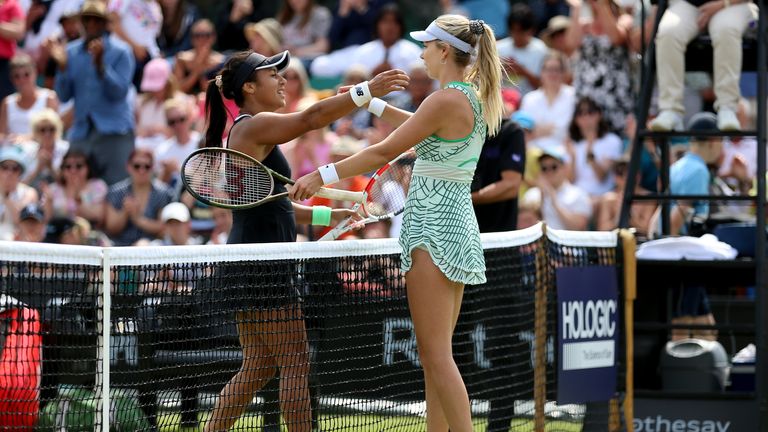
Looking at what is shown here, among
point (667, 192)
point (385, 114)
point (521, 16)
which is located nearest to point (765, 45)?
point (667, 192)

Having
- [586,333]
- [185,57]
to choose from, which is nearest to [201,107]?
[185,57]

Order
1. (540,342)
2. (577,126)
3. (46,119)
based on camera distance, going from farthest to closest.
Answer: (46,119), (577,126), (540,342)

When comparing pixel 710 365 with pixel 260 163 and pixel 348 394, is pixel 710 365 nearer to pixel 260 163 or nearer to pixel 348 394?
pixel 348 394

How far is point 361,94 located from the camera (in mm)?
5691

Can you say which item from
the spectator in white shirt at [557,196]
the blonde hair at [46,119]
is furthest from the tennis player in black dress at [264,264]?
the blonde hair at [46,119]

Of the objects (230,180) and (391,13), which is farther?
(391,13)

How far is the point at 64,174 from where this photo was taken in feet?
41.4

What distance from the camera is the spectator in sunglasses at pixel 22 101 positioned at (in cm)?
1350

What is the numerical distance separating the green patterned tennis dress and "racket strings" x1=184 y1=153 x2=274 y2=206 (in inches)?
25.2

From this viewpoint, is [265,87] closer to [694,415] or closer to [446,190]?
[446,190]

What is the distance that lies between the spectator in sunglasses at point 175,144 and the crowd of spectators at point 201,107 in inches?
0.8

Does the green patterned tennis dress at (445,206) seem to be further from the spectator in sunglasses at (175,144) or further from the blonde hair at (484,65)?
the spectator in sunglasses at (175,144)

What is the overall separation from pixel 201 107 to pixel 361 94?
8.17 m

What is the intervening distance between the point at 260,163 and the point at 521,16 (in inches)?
333
